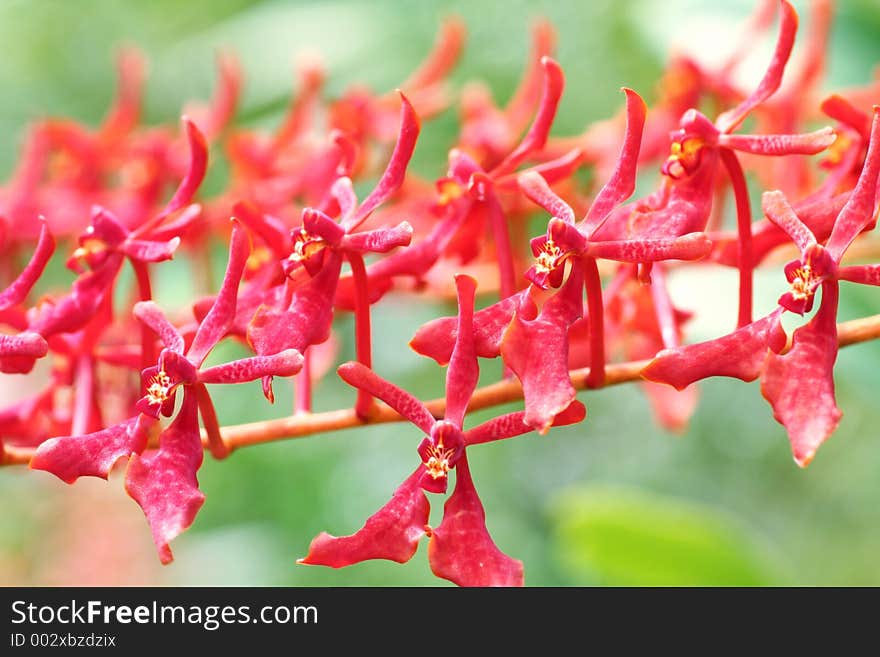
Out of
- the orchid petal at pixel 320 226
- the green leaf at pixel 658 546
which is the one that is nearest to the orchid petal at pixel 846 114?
the orchid petal at pixel 320 226

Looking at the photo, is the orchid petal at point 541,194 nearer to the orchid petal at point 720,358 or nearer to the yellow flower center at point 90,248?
the orchid petal at point 720,358

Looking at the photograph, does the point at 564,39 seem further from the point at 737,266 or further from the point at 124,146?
the point at 737,266

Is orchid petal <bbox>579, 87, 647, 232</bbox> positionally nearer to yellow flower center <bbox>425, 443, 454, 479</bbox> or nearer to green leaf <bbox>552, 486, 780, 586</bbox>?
Result: yellow flower center <bbox>425, 443, 454, 479</bbox>

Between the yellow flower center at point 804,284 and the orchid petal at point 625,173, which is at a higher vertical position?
the orchid petal at point 625,173

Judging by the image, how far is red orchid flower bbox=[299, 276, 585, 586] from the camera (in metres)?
0.63

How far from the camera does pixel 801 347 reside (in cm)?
61

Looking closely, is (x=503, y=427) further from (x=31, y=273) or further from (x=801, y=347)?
(x=31, y=273)

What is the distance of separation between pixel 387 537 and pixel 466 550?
45 mm

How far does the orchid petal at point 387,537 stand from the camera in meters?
0.63

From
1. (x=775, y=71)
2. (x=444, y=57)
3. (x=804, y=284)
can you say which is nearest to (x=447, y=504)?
(x=804, y=284)

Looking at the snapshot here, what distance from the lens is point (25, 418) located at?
2.68 ft

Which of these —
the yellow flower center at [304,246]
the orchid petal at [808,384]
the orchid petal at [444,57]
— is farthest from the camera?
the orchid petal at [444,57]

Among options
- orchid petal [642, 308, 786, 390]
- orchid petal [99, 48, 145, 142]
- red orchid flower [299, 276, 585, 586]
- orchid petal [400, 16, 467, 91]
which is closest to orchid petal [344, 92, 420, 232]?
red orchid flower [299, 276, 585, 586]

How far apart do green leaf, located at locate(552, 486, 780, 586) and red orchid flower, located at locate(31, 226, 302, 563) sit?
819 millimetres
